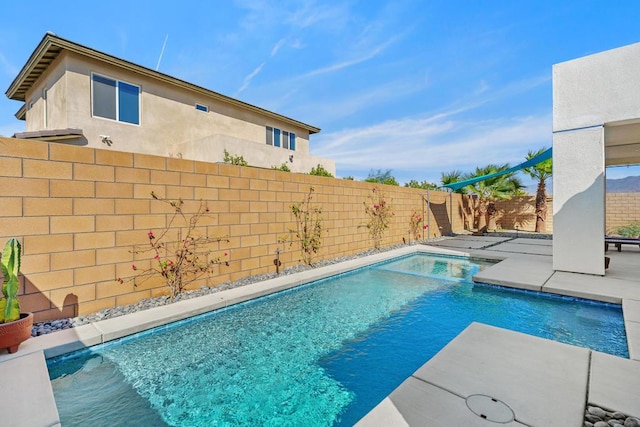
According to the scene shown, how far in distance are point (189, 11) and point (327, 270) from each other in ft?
28.7

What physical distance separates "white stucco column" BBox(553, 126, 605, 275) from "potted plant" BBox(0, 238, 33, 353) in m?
9.83

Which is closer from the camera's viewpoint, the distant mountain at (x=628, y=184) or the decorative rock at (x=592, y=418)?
the decorative rock at (x=592, y=418)

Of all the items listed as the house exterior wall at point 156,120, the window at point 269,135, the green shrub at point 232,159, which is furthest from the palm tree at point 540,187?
the green shrub at point 232,159

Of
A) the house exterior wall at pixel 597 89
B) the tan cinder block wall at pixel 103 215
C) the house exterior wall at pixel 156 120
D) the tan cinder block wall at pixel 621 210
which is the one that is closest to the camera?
the tan cinder block wall at pixel 103 215

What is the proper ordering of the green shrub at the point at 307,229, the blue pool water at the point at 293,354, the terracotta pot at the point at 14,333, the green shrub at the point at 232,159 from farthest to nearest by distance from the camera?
the green shrub at the point at 232,159
the green shrub at the point at 307,229
the terracotta pot at the point at 14,333
the blue pool water at the point at 293,354

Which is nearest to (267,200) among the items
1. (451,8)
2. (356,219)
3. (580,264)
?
(356,219)

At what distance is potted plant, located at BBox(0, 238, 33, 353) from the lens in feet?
11.4

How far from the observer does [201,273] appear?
6.07m

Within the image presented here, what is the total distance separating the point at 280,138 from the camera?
1916cm

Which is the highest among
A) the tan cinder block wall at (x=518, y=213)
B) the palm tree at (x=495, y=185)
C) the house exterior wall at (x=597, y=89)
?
the house exterior wall at (x=597, y=89)

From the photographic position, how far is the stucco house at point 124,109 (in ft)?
34.9

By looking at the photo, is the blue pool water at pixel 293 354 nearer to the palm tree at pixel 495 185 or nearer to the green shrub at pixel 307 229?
the green shrub at pixel 307 229

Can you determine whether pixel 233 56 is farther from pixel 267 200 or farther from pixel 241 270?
pixel 241 270

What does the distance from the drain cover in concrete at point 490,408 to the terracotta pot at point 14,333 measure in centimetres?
478
